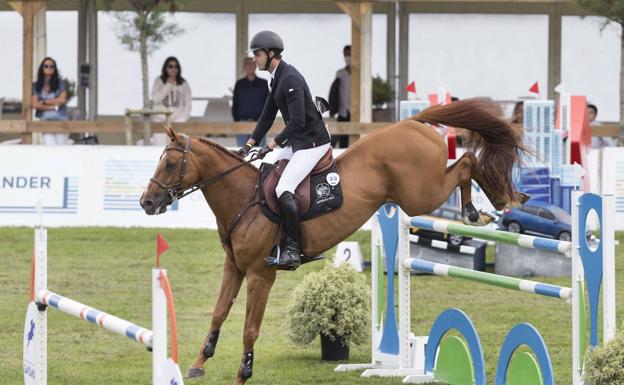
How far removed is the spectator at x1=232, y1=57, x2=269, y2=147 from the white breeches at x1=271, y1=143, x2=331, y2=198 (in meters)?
9.64

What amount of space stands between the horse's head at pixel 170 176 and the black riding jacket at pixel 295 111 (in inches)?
21.5

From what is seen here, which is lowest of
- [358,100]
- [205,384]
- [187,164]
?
[205,384]

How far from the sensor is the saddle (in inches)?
337


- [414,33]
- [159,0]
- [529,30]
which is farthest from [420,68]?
[159,0]

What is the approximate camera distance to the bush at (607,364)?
20.3 ft

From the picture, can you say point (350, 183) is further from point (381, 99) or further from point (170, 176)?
point (381, 99)

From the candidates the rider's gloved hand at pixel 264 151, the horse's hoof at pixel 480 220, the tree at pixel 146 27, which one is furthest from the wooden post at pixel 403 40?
the rider's gloved hand at pixel 264 151

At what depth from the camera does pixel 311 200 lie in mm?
8656

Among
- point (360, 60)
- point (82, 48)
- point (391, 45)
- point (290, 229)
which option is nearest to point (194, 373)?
point (290, 229)

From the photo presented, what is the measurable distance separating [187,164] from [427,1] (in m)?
14.2

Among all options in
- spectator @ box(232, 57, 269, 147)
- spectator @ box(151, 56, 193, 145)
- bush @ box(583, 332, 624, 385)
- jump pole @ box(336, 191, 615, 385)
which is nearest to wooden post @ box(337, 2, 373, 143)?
spectator @ box(232, 57, 269, 147)

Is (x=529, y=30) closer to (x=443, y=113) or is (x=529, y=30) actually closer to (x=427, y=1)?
(x=427, y=1)

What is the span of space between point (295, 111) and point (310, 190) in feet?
1.78

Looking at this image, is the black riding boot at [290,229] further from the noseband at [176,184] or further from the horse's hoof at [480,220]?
the horse's hoof at [480,220]
